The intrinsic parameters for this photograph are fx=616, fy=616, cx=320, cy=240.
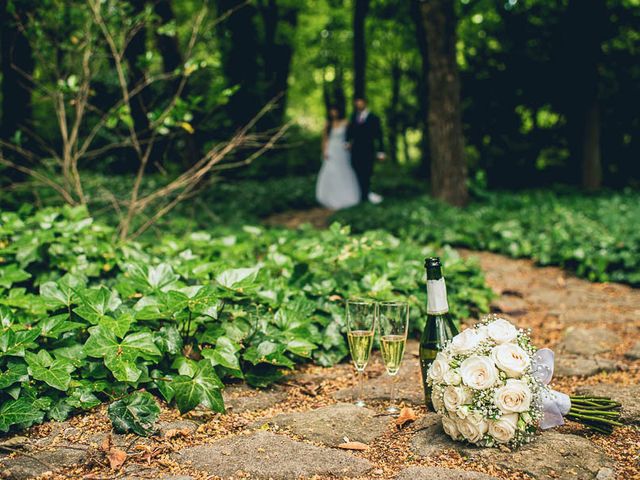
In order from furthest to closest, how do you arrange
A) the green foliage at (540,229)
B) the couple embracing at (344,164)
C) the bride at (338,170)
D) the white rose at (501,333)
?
the bride at (338,170) → the couple embracing at (344,164) → the green foliage at (540,229) → the white rose at (501,333)

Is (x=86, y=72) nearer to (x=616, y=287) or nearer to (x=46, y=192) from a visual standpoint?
(x=46, y=192)

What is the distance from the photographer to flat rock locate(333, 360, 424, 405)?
3.30m

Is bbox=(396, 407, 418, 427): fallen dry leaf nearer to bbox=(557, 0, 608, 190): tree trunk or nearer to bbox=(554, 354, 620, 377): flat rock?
bbox=(554, 354, 620, 377): flat rock

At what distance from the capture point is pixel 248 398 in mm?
3293

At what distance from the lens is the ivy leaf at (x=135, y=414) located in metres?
2.73

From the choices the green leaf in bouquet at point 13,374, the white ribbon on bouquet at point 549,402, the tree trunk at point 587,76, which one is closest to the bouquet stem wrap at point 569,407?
the white ribbon on bouquet at point 549,402

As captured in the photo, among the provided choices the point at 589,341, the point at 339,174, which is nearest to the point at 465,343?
the point at 589,341

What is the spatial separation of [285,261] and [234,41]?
14.8 m

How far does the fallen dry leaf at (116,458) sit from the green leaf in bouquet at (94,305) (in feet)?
2.57

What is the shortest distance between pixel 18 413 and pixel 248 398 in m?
1.11

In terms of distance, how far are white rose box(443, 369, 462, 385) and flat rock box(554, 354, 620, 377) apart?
63.9 inches

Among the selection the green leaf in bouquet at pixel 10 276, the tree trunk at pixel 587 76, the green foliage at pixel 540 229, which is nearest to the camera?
the green leaf in bouquet at pixel 10 276

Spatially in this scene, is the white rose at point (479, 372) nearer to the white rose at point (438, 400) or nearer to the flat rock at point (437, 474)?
the white rose at point (438, 400)

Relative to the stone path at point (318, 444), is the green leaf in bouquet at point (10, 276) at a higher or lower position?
higher
